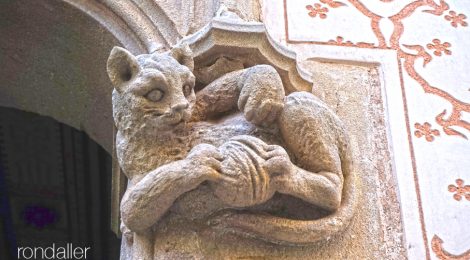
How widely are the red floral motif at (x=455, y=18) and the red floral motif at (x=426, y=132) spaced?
432 mm

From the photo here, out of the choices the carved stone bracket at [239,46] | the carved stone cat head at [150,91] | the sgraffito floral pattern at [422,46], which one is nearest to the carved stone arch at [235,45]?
the carved stone bracket at [239,46]

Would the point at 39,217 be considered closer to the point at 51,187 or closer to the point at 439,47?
the point at 51,187

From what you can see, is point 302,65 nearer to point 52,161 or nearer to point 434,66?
point 434,66

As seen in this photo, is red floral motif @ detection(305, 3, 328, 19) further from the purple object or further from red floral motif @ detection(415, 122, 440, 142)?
the purple object

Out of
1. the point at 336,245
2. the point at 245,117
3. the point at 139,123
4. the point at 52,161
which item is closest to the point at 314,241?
the point at 336,245

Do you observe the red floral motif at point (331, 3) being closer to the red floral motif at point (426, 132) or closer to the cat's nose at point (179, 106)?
the red floral motif at point (426, 132)

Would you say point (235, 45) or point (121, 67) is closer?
point (121, 67)

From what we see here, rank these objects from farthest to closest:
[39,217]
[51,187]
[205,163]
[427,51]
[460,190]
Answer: [39,217] → [51,187] → [427,51] → [460,190] → [205,163]

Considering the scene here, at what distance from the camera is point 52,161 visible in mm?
3658

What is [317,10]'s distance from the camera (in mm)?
2309

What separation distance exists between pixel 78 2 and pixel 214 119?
58 cm

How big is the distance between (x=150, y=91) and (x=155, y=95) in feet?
0.04

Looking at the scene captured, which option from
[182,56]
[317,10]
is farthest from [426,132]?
[182,56]

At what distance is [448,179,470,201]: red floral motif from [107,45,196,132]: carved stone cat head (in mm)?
728
